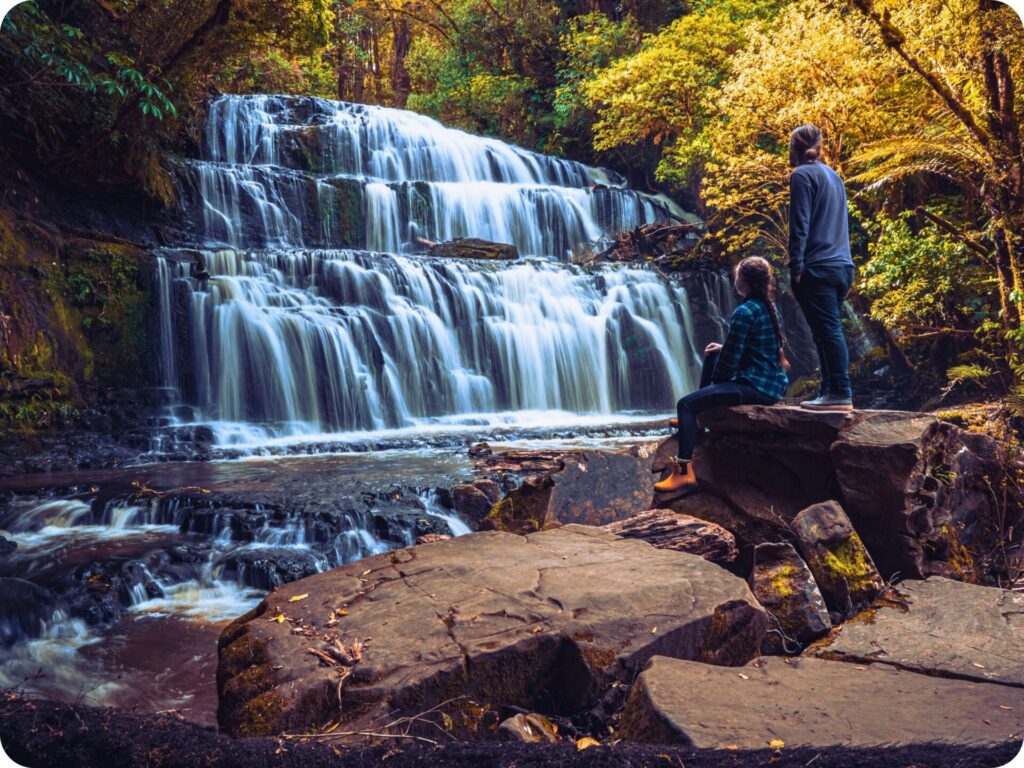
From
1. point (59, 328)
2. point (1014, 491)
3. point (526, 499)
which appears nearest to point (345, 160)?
point (59, 328)

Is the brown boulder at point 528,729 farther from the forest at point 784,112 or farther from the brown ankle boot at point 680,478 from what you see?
the forest at point 784,112

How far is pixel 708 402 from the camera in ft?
15.3


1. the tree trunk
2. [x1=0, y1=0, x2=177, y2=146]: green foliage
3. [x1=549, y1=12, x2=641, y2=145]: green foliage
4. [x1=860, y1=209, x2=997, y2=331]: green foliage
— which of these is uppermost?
the tree trunk

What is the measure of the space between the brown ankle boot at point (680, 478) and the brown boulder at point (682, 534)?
1.76 feet

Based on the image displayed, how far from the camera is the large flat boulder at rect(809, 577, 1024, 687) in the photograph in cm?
275

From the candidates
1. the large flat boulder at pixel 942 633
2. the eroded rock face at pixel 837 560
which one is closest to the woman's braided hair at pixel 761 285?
the eroded rock face at pixel 837 560

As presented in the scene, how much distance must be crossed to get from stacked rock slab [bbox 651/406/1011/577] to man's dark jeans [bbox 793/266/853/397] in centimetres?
26

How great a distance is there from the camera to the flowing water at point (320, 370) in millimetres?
4602

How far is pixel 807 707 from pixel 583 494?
11.2ft

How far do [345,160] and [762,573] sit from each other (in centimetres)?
1625

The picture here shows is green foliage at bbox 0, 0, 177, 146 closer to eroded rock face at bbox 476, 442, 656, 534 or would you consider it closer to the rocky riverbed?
the rocky riverbed

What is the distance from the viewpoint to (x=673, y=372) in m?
13.8

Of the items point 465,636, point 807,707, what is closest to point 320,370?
point 465,636

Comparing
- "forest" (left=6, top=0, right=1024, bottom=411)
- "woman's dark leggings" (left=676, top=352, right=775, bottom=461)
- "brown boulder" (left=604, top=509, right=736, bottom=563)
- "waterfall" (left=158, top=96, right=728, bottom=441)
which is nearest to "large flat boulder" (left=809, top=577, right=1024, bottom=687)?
"brown boulder" (left=604, top=509, right=736, bottom=563)
